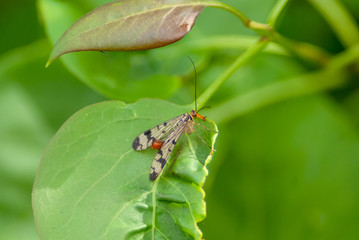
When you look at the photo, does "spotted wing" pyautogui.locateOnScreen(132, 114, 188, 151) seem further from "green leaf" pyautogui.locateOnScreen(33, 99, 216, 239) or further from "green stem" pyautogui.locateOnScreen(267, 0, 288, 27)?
"green stem" pyautogui.locateOnScreen(267, 0, 288, 27)

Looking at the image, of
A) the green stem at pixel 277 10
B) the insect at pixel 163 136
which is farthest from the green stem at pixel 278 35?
the insect at pixel 163 136

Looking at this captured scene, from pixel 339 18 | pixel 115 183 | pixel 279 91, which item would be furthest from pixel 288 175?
pixel 115 183

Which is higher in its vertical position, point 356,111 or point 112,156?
point 112,156

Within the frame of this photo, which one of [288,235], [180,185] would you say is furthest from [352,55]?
[180,185]

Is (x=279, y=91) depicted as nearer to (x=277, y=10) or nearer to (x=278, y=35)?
(x=278, y=35)

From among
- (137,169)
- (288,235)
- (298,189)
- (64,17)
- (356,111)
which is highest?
(64,17)

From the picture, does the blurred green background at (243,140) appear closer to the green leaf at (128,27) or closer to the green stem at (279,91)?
the green stem at (279,91)

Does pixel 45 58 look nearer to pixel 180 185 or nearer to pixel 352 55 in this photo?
pixel 180 185
